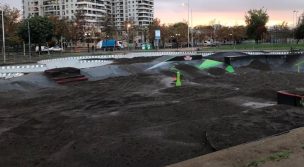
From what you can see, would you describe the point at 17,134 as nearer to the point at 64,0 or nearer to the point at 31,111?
the point at 31,111

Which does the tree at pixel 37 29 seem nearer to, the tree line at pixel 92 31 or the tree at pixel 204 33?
the tree line at pixel 92 31

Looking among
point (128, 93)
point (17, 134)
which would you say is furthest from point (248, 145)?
point (128, 93)

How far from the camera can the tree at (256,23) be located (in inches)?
3201

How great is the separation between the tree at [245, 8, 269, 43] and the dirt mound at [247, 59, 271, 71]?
167 ft

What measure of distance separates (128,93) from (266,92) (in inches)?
258

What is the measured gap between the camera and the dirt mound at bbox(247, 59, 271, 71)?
31483mm

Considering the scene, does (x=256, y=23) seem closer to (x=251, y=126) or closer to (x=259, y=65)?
(x=259, y=65)

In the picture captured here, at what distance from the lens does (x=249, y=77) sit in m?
25.2

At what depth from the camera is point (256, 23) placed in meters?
82.0

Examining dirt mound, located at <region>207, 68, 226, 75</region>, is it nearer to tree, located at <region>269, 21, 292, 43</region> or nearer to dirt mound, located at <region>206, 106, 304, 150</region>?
dirt mound, located at <region>206, 106, 304, 150</region>

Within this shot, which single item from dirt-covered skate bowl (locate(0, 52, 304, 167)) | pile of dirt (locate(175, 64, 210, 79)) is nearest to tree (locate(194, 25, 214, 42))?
pile of dirt (locate(175, 64, 210, 79))

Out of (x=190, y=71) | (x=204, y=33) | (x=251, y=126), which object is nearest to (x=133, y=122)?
(x=251, y=126)

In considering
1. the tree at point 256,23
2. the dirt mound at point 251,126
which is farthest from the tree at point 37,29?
the dirt mound at point 251,126

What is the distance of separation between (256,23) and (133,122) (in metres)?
74.9
